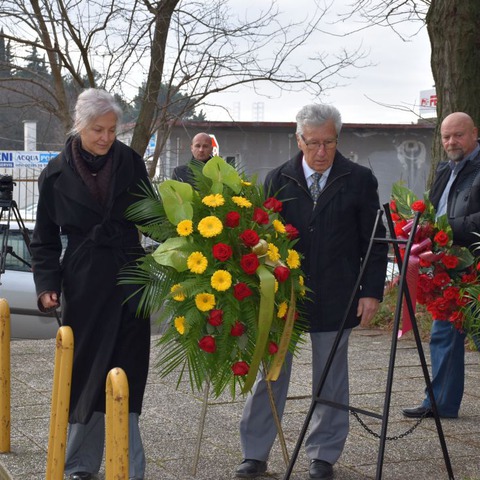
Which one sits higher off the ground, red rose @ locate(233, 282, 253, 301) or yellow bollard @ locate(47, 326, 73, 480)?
red rose @ locate(233, 282, 253, 301)

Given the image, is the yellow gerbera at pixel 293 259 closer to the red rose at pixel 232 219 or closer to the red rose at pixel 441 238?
the red rose at pixel 232 219

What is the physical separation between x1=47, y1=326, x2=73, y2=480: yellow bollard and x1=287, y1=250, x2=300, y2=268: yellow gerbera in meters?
1.12

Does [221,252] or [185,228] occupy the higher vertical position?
[185,228]

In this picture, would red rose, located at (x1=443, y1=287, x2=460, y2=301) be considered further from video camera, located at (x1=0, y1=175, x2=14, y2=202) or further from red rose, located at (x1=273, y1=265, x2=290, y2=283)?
video camera, located at (x1=0, y1=175, x2=14, y2=202)

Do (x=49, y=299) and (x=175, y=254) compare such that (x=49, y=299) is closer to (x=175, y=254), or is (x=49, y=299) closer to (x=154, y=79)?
(x=175, y=254)

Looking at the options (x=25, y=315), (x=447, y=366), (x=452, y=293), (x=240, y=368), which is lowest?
(x=25, y=315)

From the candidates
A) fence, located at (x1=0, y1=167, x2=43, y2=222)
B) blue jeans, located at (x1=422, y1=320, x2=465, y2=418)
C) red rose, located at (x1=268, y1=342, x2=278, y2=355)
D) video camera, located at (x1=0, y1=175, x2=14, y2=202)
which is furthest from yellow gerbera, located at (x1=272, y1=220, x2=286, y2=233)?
fence, located at (x1=0, y1=167, x2=43, y2=222)

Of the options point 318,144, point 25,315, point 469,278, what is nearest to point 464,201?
point 469,278

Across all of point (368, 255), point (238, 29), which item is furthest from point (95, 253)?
point (238, 29)

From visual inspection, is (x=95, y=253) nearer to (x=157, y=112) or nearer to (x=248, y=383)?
(x=248, y=383)

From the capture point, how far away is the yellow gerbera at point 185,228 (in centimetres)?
451

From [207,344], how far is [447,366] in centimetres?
252

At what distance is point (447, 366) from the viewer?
21.1 ft

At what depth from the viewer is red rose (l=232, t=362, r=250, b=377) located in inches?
179
